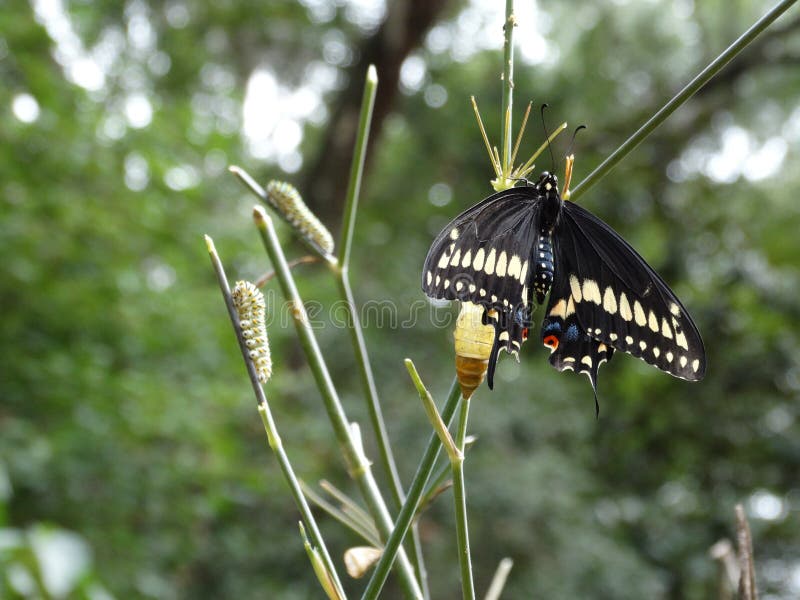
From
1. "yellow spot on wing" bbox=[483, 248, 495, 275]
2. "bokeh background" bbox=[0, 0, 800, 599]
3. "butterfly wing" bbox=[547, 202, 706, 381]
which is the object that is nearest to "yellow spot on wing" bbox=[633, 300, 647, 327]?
"butterfly wing" bbox=[547, 202, 706, 381]

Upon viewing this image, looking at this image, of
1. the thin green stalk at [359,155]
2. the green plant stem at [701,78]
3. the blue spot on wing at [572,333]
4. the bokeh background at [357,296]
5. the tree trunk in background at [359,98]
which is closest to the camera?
the green plant stem at [701,78]

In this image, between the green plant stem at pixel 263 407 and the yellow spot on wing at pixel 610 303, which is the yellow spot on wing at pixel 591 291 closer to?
the yellow spot on wing at pixel 610 303

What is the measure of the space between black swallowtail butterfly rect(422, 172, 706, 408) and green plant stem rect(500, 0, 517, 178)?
5 cm

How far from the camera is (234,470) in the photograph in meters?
2.48

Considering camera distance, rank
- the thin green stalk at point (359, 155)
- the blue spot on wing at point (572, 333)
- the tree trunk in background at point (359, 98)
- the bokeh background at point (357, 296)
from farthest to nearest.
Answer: the tree trunk in background at point (359, 98) → the bokeh background at point (357, 296) → the blue spot on wing at point (572, 333) → the thin green stalk at point (359, 155)

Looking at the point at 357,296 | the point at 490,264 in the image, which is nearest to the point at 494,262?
the point at 490,264

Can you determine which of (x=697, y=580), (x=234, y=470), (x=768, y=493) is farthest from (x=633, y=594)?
(x=234, y=470)

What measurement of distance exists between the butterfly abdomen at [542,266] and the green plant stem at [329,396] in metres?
0.17

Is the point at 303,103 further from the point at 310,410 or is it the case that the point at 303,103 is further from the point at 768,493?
the point at 768,493

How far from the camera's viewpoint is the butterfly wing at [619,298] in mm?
501

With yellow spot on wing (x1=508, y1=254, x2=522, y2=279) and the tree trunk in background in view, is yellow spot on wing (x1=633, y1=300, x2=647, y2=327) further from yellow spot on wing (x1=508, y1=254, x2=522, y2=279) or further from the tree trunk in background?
the tree trunk in background

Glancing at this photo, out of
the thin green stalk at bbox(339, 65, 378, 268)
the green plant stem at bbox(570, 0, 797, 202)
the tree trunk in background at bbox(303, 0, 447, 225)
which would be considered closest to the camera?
the green plant stem at bbox(570, 0, 797, 202)

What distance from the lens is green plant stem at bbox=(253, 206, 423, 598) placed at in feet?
1.35

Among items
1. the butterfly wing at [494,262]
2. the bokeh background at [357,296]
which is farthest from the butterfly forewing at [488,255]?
the bokeh background at [357,296]
